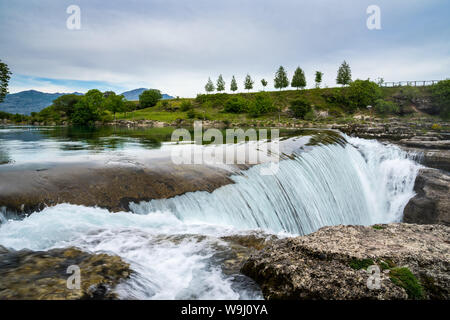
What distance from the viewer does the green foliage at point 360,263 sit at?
11.8 feet

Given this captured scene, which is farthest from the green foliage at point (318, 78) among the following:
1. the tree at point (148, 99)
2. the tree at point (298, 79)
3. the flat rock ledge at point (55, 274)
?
the flat rock ledge at point (55, 274)

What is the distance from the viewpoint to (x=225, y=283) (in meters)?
4.02

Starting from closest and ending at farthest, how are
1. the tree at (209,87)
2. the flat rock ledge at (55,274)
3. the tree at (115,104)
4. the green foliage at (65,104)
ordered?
1. the flat rock ledge at (55,274)
2. the tree at (115,104)
3. the green foliage at (65,104)
4. the tree at (209,87)

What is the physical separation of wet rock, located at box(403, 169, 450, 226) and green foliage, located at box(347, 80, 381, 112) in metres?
82.8

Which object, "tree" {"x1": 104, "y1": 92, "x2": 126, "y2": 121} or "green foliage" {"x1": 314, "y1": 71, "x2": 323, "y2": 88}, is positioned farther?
"green foliage" {"x1": 314, "y1": 71, "x2": 323, "y2": 88}

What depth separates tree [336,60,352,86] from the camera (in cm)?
10556

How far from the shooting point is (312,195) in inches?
404

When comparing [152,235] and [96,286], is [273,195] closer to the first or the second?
[152,235]

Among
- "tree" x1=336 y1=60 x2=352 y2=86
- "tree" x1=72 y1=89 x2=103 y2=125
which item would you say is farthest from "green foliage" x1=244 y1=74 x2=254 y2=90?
"tree" x1=72 y1=89 x2=103 y2=125

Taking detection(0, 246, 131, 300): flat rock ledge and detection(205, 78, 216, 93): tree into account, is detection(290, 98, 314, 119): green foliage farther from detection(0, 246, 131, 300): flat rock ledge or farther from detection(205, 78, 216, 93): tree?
detection(0, 246, 131, 300): flat rock ledge

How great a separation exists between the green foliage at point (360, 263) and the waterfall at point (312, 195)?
12.1ft

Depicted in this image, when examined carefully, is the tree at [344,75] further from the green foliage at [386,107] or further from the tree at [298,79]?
the green foliage at [386,107]
